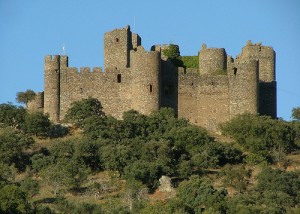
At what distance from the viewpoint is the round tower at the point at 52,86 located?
71.2 metres

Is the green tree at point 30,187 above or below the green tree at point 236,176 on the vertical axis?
below

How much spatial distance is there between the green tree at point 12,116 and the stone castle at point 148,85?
1595mm

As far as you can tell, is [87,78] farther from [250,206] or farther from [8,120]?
[250,206]

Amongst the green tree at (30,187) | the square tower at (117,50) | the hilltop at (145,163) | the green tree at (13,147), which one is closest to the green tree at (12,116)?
the hilltop at (145,163)

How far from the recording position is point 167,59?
237 feet

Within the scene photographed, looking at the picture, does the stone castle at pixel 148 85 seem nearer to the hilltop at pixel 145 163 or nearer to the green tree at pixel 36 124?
the hilltop at pixel 145 163

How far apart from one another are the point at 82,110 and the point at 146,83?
10.6ft

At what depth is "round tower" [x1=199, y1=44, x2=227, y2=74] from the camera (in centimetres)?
7244

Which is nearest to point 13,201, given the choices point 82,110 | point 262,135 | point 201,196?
point 201,196

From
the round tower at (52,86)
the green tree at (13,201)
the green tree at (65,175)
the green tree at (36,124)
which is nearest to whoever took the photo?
the green tree at (13,201)

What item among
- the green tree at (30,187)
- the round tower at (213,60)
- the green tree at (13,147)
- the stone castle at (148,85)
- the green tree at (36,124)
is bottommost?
the green tree at (30,187)

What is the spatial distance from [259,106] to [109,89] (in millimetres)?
7379

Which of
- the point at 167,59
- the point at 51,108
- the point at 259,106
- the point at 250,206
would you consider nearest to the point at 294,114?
the point at 259,106

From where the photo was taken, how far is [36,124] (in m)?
68.8
